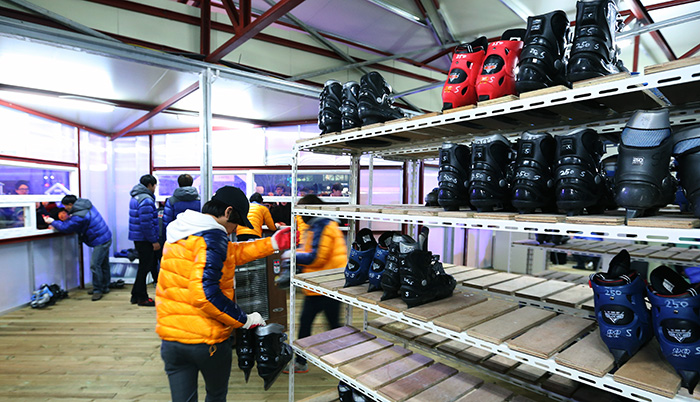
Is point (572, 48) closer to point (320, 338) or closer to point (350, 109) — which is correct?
point (350, 109)

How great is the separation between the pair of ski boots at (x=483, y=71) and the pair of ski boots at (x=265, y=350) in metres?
1.82

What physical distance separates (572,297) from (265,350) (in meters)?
2.03

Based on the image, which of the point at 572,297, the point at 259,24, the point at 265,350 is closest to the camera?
the point at 572,297

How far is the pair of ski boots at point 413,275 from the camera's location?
2.03 metres

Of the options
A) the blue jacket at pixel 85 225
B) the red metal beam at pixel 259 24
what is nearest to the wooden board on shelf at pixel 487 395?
the red metal beam at pixel 259 24

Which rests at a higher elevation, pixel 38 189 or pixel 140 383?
pixel 38 189

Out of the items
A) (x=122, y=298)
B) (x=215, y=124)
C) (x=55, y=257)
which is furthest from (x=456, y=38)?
(x=55, y=257)

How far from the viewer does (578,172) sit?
1413 millimetres

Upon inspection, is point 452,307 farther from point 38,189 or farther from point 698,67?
point 38,189

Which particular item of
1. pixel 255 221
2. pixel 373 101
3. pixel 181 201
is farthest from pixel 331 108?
pixel 181 201

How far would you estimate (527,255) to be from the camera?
7863mm

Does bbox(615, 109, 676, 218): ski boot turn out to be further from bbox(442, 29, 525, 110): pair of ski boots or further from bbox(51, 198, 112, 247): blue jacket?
bbox(51, 198, 112, 247): blue jacket

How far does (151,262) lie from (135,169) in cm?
275

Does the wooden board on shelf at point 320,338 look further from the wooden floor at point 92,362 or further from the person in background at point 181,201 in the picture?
the person in background at point 181,201
